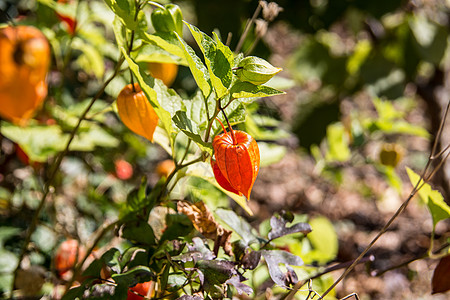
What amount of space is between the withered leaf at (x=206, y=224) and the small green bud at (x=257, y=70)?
0.23 metres

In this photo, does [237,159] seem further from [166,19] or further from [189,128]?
[166,19]

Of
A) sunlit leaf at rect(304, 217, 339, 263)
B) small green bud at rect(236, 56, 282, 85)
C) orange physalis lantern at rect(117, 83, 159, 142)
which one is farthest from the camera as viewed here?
sunlit leaf at rect(304, 217, 339, 263)

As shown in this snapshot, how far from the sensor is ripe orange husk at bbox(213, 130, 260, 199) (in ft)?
1.67

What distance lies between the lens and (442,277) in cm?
71

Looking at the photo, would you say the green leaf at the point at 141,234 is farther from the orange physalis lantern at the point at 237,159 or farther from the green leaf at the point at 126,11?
the green leaf at the point at 126,11

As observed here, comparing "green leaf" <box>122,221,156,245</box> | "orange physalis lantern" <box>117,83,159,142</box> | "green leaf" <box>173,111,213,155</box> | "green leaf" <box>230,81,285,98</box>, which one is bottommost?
"green leaf" <box>122,221,156,245</box>

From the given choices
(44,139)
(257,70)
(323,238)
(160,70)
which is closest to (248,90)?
(257,70)

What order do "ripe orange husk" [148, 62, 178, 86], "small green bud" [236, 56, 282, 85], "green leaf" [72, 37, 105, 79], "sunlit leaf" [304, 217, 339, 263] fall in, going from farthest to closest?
"sunlit leaf" [304, 217, 339, 263], "green leaf" [72, 37, 105, 79], "ripe orange husk" [148, 62, 178, 86], "small green bud" [236, 56, 282, 85]

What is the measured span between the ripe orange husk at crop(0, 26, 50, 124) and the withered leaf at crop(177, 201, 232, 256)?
9.9 inches

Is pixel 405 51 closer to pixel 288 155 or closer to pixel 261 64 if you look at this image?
pixel 288 155

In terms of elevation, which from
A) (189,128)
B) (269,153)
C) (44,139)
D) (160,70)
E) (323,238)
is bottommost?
(323,238)

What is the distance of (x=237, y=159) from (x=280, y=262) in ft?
0.60

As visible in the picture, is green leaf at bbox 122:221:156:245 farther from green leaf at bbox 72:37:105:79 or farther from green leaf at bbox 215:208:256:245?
green leaf at bbox 72:37:105:79

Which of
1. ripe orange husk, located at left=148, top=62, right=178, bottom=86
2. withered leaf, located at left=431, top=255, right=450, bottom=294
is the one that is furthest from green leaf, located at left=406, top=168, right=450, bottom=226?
ripe orange husk, located at left=148, top=62, right=178, bottom=86
